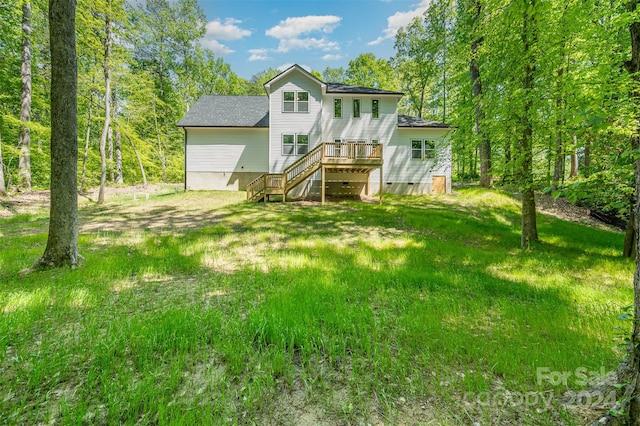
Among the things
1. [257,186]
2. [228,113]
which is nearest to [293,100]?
[228,113]

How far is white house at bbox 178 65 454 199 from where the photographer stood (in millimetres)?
18766

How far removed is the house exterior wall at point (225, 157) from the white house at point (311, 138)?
69 millimetres

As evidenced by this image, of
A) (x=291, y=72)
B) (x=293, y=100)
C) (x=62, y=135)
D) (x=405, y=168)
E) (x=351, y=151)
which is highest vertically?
(x=291, y=72)

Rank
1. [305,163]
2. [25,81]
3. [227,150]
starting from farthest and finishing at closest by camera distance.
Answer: [227,150] → [305,163] → [25,81]

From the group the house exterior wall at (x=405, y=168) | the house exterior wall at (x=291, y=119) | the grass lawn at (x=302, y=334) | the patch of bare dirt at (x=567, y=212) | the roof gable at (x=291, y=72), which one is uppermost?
the roof gable at (x=291, y=72)

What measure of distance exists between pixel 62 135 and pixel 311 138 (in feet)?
48.7

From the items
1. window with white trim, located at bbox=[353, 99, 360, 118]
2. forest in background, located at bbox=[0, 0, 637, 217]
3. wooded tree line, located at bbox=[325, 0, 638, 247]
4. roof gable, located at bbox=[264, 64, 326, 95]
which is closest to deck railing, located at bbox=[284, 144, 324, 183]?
window with white trim, located at bbox=[353, 99, 360, 118]

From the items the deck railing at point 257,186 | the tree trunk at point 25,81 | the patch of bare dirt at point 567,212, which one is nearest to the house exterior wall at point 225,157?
the deck railing at point 257,186

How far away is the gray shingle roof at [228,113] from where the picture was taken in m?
19.8

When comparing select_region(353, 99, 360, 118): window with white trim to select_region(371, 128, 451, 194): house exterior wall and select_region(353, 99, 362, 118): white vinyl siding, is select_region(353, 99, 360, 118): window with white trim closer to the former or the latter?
select_region(353, 99, 362, 118): white vinyl siding

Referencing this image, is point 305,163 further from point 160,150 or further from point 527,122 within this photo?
point 160,150

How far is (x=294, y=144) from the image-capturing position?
18938 millimetres

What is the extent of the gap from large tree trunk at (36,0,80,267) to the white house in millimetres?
12650

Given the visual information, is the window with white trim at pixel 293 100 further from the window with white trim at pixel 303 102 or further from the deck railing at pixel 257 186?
the deck railing at pixel 257 186
